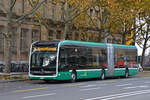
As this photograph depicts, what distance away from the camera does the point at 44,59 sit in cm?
2653

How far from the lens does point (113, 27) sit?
41.8m

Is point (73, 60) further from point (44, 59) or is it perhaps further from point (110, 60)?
point (110, 60)

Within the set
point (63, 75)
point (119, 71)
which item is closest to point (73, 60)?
point (63, 75)

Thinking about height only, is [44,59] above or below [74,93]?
above

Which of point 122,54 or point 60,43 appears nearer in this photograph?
point 60,43

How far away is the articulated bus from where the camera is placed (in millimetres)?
26328

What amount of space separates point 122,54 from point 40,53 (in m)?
11.7

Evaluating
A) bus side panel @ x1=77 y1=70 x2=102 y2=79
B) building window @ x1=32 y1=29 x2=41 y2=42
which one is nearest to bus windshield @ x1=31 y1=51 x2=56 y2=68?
bus side panel @ x1=77 y1=70 x2=102 y2=79

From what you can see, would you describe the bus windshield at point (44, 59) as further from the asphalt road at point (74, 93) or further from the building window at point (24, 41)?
the building window at point (24, 41)

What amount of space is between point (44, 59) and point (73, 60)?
2.47 meters

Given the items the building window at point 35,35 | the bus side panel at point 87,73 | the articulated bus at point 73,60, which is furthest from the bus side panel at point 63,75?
the building window at point 35,35

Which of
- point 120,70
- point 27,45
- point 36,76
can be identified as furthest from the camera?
point 27,45

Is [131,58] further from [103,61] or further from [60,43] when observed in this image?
[60,43]

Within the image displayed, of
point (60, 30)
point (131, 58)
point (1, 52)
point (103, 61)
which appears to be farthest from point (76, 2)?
point (60, 30)
